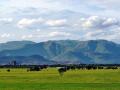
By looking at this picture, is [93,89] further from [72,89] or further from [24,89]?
[24,89]

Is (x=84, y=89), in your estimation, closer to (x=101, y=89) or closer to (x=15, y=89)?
(x=101, y=89)

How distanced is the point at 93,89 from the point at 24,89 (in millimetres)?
11722

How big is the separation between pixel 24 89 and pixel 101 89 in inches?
517

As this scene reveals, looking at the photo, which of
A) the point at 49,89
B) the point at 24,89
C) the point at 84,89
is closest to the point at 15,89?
the point at 24,89

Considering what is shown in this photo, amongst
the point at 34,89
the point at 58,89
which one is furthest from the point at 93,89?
the point at 34,89

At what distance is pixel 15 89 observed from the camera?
66.6 meters

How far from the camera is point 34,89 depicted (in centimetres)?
6700

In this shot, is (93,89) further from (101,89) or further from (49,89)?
(49,89)

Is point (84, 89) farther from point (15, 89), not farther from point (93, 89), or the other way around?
point (15, 89)

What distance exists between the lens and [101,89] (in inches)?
2645

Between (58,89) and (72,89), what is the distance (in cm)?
251

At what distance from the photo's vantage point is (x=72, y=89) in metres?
66.9

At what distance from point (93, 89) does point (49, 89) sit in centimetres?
746

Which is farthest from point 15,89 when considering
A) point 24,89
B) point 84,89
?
point 84,89
